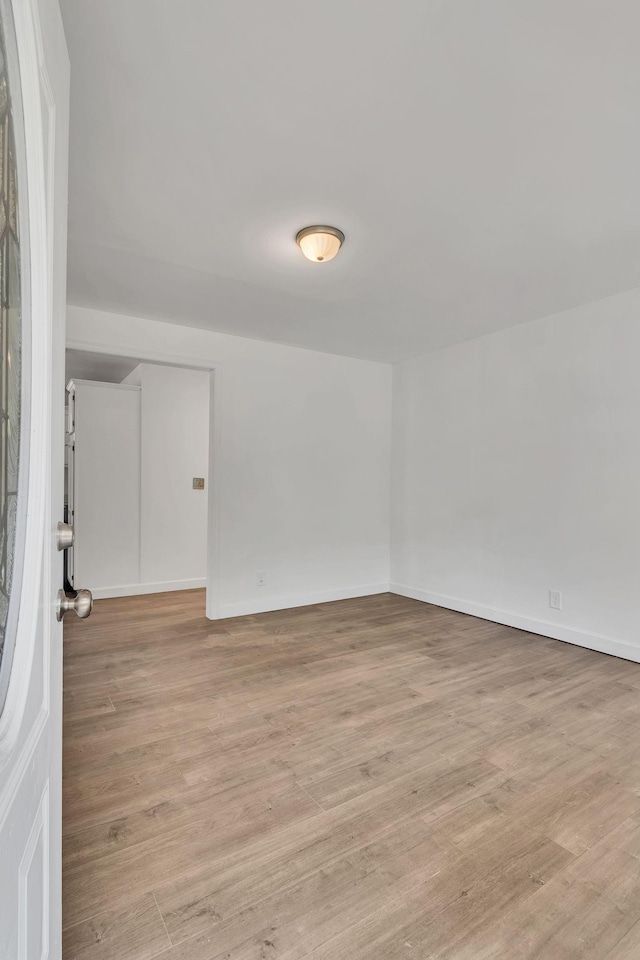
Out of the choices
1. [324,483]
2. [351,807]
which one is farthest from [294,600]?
[351,807]

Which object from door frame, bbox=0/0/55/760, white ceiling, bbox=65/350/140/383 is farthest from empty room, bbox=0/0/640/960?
white ceiling, bbox=65/350/140/383

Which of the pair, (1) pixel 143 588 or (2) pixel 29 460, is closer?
(2) pixel 29 460

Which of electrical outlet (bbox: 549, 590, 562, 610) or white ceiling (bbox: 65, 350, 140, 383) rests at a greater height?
white ceiling (bbox: 65, 350, 140, 383)

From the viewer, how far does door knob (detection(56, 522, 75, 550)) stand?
883 mm

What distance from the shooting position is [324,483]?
487 centimetres

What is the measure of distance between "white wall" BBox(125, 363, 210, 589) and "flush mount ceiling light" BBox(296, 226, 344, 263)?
108 inches

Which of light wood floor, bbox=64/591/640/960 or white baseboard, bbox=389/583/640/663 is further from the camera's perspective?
white baseboard, bbox=389/583/640/663

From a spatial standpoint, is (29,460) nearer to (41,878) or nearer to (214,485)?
(41,878)

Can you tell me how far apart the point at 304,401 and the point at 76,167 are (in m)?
2.87

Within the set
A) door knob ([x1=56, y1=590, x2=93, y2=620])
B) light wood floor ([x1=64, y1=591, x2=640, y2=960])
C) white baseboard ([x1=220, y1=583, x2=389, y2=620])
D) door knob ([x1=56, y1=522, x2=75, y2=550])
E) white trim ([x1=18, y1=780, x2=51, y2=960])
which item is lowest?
light wood floor ([x1=64, y1=591, x2=640, y2=960])

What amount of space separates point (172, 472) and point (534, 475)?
3.64m

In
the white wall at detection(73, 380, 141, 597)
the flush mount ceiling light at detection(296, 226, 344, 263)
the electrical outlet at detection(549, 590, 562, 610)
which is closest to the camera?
the flush mount ceiling light at detection(296, 226, 344, 263)

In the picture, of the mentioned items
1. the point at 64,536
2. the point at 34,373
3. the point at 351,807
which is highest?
the point at 34,373

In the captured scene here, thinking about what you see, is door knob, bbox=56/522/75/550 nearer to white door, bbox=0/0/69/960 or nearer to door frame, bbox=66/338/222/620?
white door, bbox=0/0/69/960
